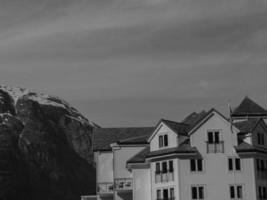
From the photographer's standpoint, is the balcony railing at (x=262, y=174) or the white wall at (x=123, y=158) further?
the white wall at (x=123, y=158)

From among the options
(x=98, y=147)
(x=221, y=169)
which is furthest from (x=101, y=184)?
(x=221, y=169)

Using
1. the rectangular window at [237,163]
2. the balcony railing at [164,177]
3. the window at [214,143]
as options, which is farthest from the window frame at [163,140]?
the rectangular window at [237,163]

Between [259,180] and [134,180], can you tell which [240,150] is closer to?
[259,180]

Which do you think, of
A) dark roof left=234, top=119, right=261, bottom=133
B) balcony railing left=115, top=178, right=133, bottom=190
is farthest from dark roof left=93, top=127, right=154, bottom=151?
dark roof left=234, top=119, right=261, bottom=133

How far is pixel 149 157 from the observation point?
298ft

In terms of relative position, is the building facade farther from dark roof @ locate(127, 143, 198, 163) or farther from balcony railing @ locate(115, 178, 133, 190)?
balcony railing @ locate(115, 178, 133, 190)

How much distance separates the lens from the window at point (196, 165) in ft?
289

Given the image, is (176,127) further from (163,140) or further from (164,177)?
(164,177)

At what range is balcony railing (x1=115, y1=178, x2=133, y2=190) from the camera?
9950cm

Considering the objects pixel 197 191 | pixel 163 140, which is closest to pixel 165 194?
pixel 197 191

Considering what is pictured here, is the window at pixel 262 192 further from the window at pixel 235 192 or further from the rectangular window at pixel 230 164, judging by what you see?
the rectangular window at pixel 230 164

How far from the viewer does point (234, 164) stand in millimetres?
88062

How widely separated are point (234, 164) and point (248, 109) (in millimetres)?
15902

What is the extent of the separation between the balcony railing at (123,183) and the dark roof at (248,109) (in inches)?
697
